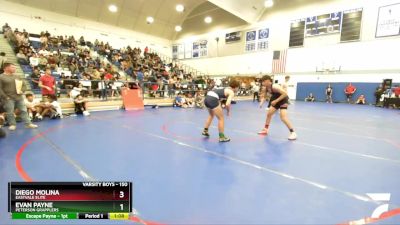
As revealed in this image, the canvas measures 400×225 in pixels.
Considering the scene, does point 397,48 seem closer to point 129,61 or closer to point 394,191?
point 394,191

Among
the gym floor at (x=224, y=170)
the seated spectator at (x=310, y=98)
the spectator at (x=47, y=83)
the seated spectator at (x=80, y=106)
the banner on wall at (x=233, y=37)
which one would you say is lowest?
the gym floor at (x=224, y=170)

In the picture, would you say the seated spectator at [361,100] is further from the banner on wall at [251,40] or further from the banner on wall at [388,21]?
the banner on wall at [251,40]

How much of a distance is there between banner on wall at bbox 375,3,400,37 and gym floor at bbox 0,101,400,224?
13.6 metres

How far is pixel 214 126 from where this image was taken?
730 cm

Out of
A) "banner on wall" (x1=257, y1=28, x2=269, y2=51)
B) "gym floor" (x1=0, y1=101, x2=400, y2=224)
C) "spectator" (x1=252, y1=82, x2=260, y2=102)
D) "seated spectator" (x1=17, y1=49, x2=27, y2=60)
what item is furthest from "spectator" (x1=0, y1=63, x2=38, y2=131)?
"banner on wall" (x1=257, y1=28, x2=269, y2=51)

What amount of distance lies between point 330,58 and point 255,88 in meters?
6.35

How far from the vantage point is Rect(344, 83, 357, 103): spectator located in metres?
17.5

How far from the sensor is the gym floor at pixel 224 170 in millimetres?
2404

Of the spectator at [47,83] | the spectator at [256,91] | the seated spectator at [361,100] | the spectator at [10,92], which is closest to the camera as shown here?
the spectator at [10,92]

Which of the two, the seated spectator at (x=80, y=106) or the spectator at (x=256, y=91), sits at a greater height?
the spectator at (x=256, y=91)

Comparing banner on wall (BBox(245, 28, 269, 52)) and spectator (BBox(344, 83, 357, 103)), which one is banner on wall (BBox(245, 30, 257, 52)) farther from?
spectator (BBox(344, 83, 357, 103))
